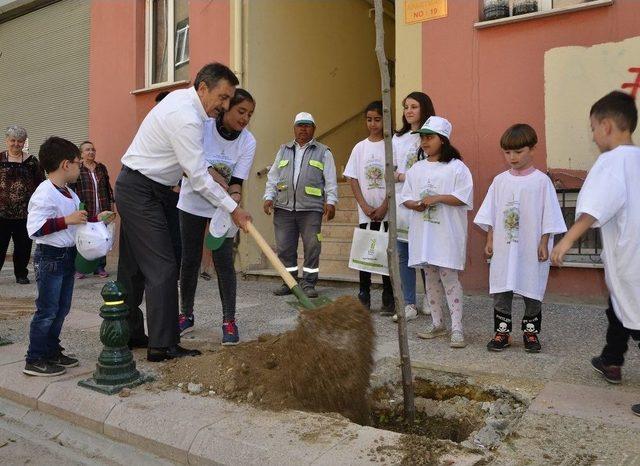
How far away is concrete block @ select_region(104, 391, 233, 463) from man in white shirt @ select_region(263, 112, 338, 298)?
3010mm

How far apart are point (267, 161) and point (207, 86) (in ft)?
14.6

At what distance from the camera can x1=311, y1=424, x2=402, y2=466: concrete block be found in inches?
92.4

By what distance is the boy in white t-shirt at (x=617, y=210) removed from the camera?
296cm

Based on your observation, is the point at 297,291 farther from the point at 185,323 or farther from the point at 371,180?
the point at 371,180

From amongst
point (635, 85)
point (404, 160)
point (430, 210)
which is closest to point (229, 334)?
point (430, 210)

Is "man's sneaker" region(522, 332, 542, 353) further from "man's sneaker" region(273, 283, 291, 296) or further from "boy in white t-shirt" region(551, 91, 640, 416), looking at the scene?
"man's sneaker" region(273, 283, 291, 296)

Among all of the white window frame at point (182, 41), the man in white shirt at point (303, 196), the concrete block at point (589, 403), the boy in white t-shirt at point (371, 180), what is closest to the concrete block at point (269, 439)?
the concrete block at point (589, 403)

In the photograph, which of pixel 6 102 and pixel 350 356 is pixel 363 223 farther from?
pixel 6 102

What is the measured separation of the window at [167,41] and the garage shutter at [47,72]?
161cm

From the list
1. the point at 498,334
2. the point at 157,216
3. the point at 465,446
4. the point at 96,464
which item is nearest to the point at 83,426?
the point at 96,464

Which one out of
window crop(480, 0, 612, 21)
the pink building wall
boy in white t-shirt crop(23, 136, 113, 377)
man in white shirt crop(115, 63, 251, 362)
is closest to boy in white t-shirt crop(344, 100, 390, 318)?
the pink building wall

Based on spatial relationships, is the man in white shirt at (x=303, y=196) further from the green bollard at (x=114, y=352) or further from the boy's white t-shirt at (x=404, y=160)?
the green bollard at (x=114, y=352)

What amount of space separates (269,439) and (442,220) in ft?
7.38

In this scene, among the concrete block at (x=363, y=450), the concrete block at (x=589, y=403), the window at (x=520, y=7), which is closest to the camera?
the concrete block at (x=363, y=450)
